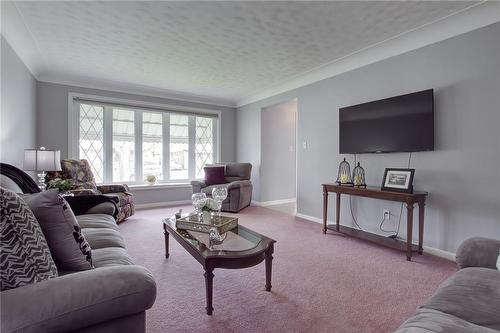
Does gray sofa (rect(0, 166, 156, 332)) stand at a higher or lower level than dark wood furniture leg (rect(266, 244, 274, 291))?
higher

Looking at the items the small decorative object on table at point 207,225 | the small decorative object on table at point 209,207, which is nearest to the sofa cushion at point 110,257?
the small decorative object on table at point 207,225

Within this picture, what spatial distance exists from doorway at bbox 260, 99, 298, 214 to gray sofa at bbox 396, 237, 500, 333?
402 cm

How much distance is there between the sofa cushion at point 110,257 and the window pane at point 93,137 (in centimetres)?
387

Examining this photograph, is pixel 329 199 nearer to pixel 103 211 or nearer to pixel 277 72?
pixel 277 72

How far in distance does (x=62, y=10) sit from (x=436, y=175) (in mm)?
4030

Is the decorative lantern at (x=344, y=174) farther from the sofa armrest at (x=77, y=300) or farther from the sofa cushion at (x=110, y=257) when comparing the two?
the sofa armrest at (x=77, y=300)

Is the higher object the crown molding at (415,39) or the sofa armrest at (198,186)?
the crown molding at (415,39)

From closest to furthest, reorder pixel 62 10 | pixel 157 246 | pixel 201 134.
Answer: pixel 62 10, pixel 157 246, pixel 201 134

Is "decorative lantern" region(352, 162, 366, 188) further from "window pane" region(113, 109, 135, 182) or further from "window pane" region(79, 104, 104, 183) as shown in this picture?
"window pane" region(79, 104, 104, 183)

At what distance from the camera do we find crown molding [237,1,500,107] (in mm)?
2385

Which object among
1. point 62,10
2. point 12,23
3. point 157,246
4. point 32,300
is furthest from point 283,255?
point 12,23

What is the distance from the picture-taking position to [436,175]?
276cm

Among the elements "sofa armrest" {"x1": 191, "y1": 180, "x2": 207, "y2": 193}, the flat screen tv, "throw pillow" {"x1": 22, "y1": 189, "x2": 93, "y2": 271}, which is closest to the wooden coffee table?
"throw pillow" {"x1": 22, "y1": 189, "x2": 93, "y2": 271}

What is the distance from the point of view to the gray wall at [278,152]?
5621 millimetres
